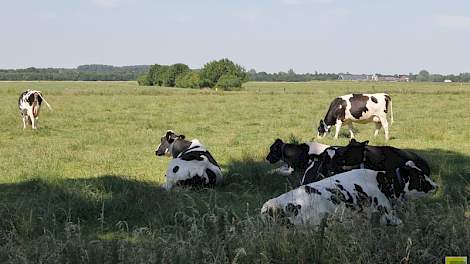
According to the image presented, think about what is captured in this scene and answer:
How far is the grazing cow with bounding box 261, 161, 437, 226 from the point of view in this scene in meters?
5.47

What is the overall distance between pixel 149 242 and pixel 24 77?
14686 cm

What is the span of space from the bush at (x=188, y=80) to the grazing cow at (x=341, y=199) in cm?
8616

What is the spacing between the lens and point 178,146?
469 inches

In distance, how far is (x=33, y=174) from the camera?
10.0 m

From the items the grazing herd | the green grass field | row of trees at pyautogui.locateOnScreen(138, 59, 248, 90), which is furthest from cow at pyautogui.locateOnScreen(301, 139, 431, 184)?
row of trees at pyautogui.locateOnScreen(138, 59, 248, 90)

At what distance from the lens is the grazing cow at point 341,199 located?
18.0ft

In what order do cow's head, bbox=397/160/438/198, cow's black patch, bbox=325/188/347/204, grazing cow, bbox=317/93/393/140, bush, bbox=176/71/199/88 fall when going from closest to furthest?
cow's black patch, bbox=325/188/347/204, cow's head, bbox=397/160/438/198, grazing cow, bbox=317/93/393/140, bush, bbox=176/71/199/88

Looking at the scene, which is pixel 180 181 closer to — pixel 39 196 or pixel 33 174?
pixel 39 196

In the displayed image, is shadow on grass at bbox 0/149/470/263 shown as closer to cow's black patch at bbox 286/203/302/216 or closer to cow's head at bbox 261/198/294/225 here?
cow's head at bbox 261/198/294/225

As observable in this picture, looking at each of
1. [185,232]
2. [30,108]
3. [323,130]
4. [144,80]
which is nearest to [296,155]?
[185,232]

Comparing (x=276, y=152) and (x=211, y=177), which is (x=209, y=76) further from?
(x=211, y=177)

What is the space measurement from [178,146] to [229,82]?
75652mm

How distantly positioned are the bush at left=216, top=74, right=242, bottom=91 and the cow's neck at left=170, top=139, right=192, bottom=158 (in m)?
73.2

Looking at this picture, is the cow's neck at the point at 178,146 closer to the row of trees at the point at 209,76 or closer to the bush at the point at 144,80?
the row of trees at the point at 209,76
